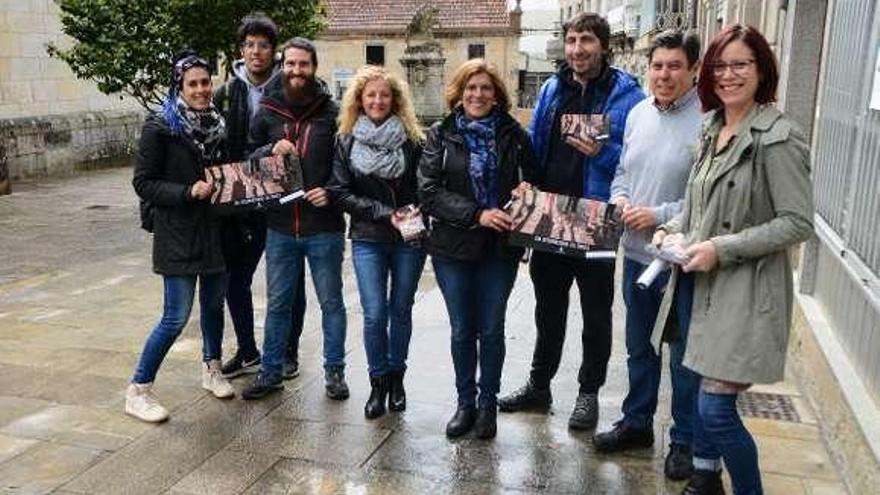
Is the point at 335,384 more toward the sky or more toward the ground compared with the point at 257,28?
more toward the ground

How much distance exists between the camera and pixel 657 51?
3693 mm

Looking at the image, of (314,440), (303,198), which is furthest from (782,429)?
(303,198)

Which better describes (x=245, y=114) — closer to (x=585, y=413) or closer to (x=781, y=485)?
(x=585, y=413)

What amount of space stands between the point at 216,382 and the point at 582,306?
2.23m

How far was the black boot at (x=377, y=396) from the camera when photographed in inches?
180

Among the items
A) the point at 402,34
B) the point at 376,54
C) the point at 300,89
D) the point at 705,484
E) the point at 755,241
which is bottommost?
the point at 705,484

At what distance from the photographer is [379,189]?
14.4 ft

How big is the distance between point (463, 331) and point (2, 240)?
758 centimetres

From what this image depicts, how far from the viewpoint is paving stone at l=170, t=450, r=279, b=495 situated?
3787 mm

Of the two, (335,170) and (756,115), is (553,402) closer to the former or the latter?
(335,170)

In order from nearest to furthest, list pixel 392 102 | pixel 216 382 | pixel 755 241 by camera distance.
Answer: pixel 755 241 → pixel 392 102 → pixel 216 382

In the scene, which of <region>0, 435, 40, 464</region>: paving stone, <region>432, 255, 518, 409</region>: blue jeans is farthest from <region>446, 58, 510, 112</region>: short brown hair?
<region>0, 435, 40, 464</region>: paving stone

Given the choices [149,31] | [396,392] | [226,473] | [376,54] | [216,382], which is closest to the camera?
[226,473]

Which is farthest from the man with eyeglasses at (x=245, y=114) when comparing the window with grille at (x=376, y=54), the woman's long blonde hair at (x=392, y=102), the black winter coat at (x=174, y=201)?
the window with grille at (x=376, y=54)
